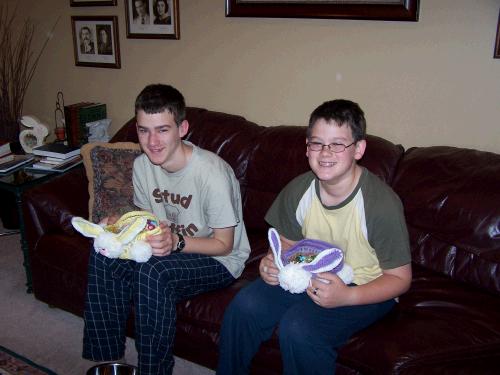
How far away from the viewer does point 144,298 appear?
1.63 meters

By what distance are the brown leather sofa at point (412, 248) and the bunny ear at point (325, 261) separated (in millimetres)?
263

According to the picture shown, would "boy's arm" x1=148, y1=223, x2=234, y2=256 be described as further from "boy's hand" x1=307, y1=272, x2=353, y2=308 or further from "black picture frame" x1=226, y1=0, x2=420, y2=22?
"black picture frame" x1=226, y1=0, x2=420, y2=22

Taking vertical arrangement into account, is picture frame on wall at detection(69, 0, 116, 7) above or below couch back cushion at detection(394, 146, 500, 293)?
above

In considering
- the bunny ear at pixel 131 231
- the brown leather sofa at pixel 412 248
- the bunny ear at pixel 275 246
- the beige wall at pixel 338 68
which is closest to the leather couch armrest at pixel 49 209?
the brown leather sofa at pixel 412 248

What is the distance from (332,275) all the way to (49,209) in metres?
1.42

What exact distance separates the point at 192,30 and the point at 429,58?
1333 millimetres

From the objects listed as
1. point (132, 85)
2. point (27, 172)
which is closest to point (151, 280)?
point (27, 172)

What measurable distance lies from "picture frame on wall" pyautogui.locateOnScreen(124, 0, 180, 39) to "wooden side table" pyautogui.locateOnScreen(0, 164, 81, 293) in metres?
1.00

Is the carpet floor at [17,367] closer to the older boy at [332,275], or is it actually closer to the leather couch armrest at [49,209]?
the older boy at [332,275]

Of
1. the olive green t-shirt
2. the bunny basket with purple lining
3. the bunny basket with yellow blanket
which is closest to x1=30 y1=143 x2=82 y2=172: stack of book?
the bunny basket with yellow blanket

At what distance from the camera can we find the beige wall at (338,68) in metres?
2.08

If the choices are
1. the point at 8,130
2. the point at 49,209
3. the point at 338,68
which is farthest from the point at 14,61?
the point at 338,68

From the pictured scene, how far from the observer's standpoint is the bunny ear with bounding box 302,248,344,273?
57.9 inches

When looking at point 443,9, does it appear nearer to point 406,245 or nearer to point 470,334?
point 406,245
